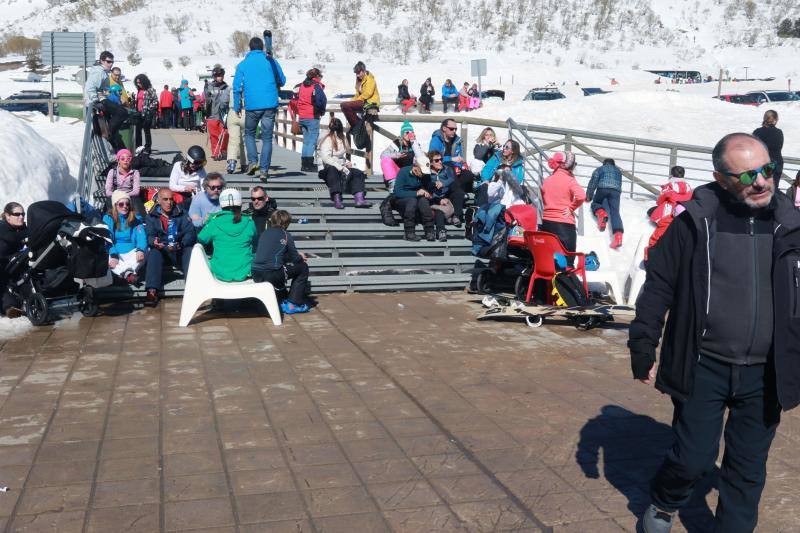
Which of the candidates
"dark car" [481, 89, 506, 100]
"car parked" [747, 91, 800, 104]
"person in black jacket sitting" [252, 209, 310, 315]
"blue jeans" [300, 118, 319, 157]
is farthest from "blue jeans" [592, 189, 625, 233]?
"dark car" [481, 89, 506, 100]

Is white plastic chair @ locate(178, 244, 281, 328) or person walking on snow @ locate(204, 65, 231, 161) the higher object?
person walking on snow @ locate(204, 65, 231, 161)

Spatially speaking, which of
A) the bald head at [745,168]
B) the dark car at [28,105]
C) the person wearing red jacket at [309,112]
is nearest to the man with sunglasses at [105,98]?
the person wearing red jacket at [309,112]

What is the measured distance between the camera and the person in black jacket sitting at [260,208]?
35.1ft

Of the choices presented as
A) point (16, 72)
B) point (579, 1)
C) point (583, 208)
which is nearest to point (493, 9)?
point (579, 1)

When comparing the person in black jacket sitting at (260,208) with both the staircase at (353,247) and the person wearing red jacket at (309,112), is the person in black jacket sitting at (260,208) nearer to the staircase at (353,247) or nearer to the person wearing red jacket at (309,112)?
the staircase at (353,247)

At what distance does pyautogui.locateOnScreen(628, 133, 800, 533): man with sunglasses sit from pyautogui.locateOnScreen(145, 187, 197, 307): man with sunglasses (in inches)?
284

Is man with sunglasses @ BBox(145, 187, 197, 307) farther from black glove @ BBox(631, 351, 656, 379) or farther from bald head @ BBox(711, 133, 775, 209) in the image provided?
bald head @ BBox(711, 133, 775, 209)

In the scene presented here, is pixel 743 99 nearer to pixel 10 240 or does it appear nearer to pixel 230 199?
pixel 230 199

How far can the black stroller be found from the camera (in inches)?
360

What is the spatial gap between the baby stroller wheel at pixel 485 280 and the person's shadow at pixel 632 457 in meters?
4.56

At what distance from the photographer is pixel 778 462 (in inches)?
215

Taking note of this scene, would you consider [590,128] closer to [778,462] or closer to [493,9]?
[778,462]

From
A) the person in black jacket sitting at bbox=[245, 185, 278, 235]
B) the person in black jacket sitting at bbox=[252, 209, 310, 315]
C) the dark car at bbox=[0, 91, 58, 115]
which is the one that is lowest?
the person in black jacket sitting at bbox=[252, 209, 310, 315]

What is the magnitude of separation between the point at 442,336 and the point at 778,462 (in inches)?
152
